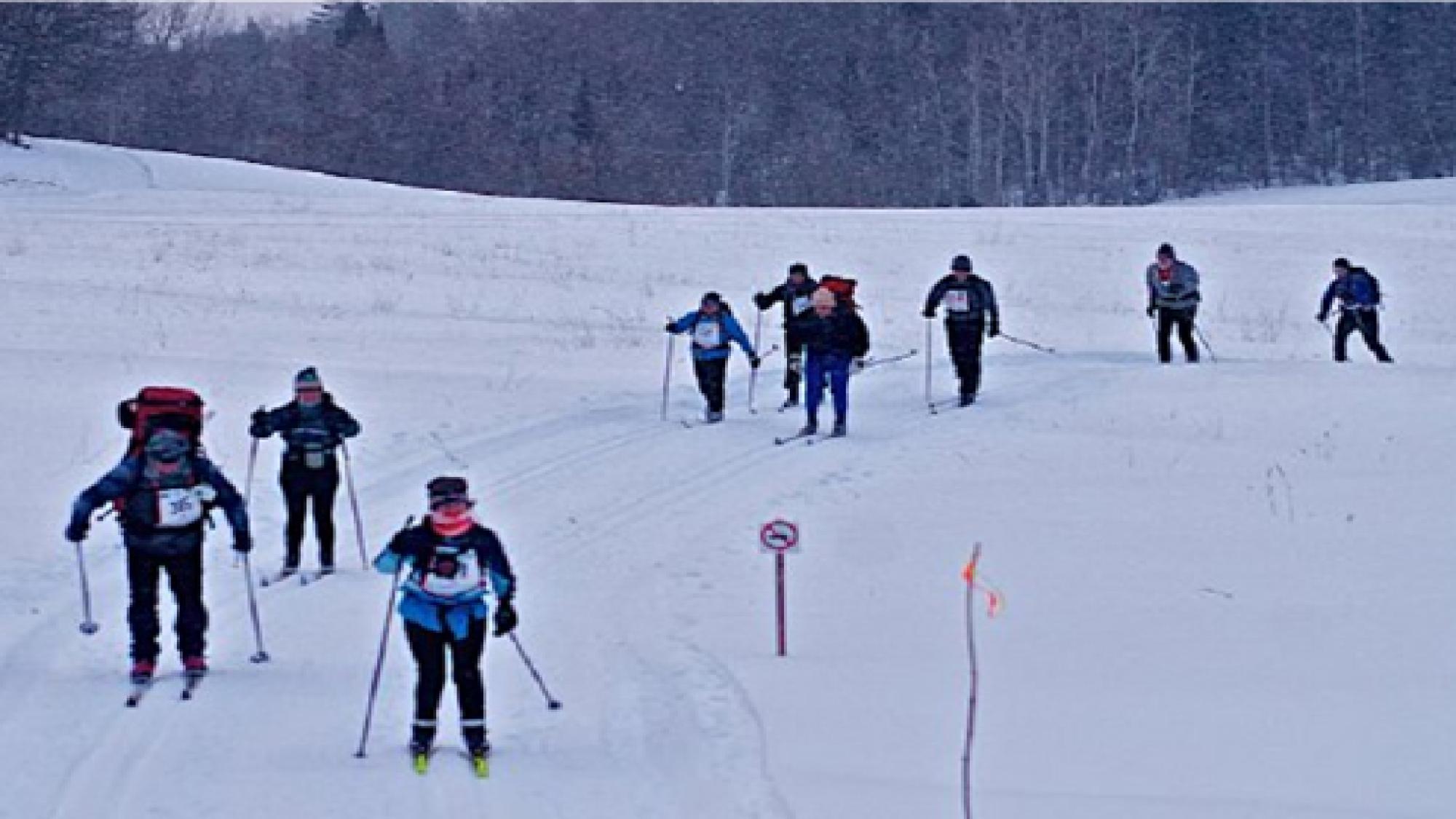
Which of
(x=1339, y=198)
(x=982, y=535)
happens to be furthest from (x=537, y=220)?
(x=1339, y=198)

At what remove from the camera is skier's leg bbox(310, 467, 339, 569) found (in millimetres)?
11883

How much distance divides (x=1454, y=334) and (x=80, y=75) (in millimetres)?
53432

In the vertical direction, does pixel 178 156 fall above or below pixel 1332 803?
above

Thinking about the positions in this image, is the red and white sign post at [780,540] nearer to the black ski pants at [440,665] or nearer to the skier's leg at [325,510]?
the black ski pants at [440,665]

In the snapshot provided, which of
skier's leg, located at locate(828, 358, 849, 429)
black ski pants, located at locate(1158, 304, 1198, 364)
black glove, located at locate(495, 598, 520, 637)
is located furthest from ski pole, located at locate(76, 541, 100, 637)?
black ski pants, located at locate(1158, 304, 1198, 364)

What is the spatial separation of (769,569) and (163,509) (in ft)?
15.5

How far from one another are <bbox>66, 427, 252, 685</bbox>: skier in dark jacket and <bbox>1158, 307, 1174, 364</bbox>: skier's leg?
13524 millimetres

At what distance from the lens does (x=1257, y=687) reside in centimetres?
957

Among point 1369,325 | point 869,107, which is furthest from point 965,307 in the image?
point 869,107

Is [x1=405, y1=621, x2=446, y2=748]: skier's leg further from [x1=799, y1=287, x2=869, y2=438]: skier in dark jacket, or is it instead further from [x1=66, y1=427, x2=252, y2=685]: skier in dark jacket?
[x1=799, y1=287, x2=869, y2=438]: skier in dark jacket

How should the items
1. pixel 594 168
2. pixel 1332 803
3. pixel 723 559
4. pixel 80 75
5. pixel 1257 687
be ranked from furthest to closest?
pixel 594 168 → pixel 80 75 → pixel 723 559 → pixel 1257 687 → pixel 1332 803

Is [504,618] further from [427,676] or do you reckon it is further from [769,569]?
[769,569]

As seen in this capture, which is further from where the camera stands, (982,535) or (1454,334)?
(1454,334)

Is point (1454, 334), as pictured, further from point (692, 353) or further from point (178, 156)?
point (178, 156)
